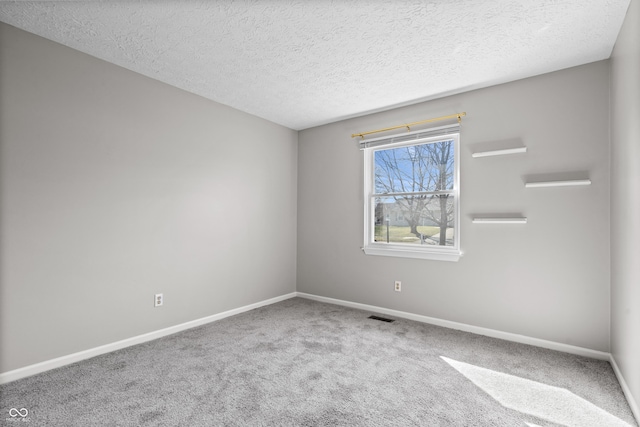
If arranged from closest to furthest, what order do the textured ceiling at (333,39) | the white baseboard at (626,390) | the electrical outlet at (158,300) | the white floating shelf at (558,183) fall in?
the white baseboard at (626,390) → the textured ceiling at (333,39) → the white floating shelf at (558,183) → the electrical outlet at (158,300)

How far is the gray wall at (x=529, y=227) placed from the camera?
8.60 feet

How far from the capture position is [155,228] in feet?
9.96

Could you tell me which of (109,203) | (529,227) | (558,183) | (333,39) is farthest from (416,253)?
(109,203)

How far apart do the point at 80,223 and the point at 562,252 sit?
13.2 feet

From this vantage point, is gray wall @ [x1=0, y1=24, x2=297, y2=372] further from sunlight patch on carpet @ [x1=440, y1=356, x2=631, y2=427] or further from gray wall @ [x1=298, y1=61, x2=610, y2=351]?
sunlight patch on carpet @ [x1=440, y1=356, x2=631, y2=427]

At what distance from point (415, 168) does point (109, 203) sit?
3137 millimetres

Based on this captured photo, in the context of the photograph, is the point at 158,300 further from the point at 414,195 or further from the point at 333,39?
the point at 414,195

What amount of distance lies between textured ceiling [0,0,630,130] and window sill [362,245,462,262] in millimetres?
1688

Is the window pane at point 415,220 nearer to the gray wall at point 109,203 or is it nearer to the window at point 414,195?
the window at point 414,195

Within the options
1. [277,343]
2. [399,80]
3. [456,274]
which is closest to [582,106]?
[399,80]

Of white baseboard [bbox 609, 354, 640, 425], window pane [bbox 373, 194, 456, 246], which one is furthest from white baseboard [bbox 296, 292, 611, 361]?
window pane [bbox 373, 194, 456, 246]

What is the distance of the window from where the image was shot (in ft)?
11.3

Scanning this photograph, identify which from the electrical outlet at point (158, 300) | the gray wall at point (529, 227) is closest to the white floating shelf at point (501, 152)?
the gray wall at point (529, 227)

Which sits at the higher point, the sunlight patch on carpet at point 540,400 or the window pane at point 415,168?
the window pane at point 415,168
